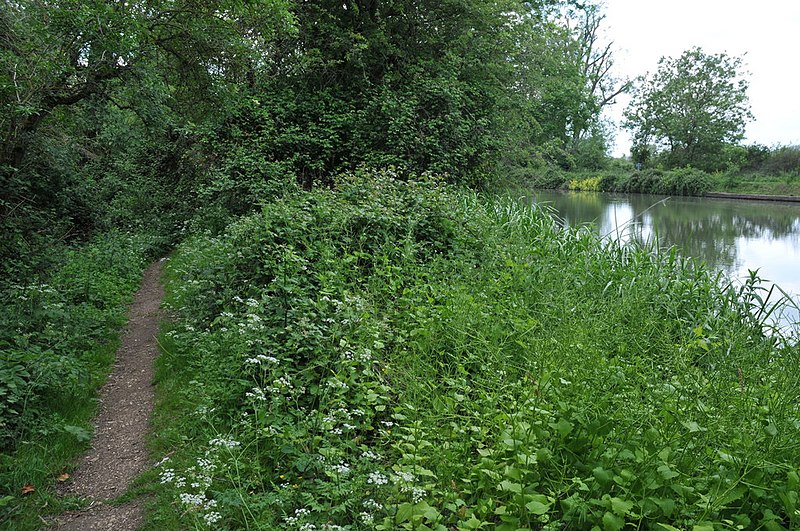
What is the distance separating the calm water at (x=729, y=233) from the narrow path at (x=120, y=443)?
5.75 metres

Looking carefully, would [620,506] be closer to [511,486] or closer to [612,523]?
[612,523]

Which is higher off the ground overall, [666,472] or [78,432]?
[666,472]

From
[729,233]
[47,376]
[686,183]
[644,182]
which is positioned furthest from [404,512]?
[644,182]

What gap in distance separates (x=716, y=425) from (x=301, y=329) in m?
2.60

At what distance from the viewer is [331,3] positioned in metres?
10.9

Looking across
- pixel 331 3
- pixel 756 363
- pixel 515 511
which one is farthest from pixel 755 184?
pixel 515 511

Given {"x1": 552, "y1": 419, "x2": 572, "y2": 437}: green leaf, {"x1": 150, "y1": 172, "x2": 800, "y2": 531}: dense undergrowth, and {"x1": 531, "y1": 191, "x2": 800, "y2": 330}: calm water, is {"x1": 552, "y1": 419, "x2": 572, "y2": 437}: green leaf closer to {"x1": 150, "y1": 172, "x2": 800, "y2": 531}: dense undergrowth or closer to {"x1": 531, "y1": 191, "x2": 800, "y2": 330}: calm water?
{"x1": 150, "y1": 172, "x2": 800, "y2": 531}: dense undergrowth

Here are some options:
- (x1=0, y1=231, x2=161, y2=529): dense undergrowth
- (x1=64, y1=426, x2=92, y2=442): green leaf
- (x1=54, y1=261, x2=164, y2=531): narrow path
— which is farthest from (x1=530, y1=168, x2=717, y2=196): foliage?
(x1=64, y1=426, x2=92, y2=442): green leaf

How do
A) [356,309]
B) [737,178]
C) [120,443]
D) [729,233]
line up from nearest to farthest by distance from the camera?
[120,443], [356,309], [729,233], [737,178]

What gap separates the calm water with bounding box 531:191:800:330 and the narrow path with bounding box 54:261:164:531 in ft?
18.9

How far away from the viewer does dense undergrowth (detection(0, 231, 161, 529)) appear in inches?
122

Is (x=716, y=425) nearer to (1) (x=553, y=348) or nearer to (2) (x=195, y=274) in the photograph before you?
(1) (x=553, y=348)

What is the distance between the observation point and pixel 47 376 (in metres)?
3.87

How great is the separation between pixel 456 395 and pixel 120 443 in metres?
2.53
